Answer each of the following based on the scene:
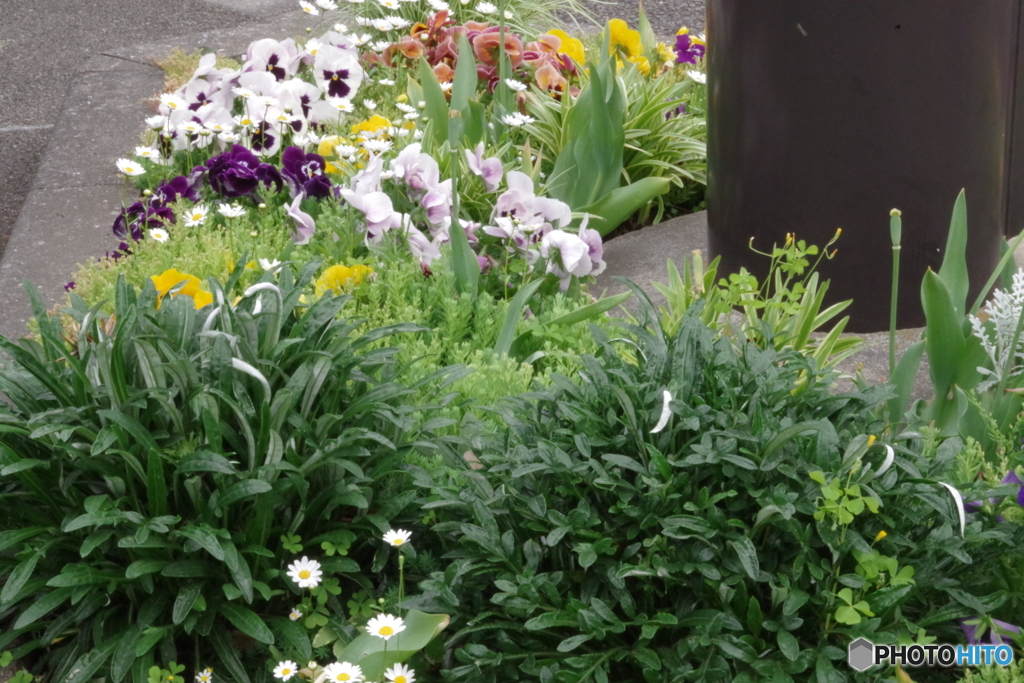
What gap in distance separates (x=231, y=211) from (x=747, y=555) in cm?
200

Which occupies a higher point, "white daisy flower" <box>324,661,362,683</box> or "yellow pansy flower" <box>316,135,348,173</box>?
"yellow pansy flower" <box>316,135,348,173</box>

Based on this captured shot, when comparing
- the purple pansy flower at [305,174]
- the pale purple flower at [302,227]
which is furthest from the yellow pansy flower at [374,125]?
the pale purple flower at [302,227]

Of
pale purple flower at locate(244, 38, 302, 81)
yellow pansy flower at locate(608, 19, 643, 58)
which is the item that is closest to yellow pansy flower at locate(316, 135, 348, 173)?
pale purple flower at locate(244, 38, 302, 81)

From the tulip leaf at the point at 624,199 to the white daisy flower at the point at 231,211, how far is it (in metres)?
1.07

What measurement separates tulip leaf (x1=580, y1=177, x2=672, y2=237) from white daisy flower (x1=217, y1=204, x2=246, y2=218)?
1.07 meters

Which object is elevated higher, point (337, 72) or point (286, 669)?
point (337, 72)

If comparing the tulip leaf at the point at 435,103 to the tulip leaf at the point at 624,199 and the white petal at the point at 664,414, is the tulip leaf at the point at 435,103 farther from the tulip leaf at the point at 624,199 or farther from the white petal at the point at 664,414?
the white petal at the point at 664,414

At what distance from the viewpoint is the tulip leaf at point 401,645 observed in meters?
1.77

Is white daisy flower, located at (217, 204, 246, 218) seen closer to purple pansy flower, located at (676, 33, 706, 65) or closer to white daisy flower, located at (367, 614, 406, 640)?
white daisy flower, located at (367, 614, 406, 640)

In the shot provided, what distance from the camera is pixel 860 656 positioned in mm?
1612

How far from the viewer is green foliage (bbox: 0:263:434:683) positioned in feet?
5.89

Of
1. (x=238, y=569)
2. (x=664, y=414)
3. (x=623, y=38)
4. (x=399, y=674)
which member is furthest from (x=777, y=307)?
(x=623, y=38)

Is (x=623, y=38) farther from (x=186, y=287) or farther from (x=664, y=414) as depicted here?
(x=664, y=414)

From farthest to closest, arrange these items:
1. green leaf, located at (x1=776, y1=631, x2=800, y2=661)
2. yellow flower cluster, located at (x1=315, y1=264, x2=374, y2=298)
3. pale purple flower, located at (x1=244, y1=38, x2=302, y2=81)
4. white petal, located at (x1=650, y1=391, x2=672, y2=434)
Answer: pale purple flower, located at (x1=244, y1=38, x2=302, y2=81)
yellow flower cluster, located at (x1=315, y1=264, x2=374, y2=298)
white petal, located at (x1=650, y1=391, x2=672, y2=434)
green leaf, located at (x1=776, y1=631, x2=800, y2=661)
